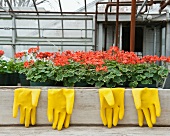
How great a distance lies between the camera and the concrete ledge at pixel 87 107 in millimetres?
1281

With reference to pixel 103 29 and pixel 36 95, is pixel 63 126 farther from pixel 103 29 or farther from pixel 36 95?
pixel 103 29

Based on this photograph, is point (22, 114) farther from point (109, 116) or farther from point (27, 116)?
point (109, 116)

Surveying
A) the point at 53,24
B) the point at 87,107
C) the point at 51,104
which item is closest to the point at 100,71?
the point at 87,107

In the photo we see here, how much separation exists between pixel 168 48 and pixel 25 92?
16.1 feet

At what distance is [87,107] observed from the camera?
1.29m

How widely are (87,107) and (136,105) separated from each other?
0.80ft

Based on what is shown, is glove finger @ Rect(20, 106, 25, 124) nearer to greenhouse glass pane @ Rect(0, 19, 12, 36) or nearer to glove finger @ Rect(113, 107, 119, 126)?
glove finger @ Rect(113, 107, 119, 126)

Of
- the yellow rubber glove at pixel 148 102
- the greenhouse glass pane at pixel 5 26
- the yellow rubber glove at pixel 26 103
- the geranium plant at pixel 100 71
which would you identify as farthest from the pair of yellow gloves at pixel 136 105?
the greenhouse glass pane at pixel 5 26

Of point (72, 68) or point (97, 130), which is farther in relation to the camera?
point (72, 68)

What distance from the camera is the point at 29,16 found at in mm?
6219

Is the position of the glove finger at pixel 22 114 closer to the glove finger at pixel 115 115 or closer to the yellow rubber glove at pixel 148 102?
the glove finger at pixel 115 115

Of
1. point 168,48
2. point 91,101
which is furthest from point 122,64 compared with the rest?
point 168,48

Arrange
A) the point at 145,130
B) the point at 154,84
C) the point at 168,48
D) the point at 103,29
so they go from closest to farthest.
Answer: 1. the point at 145,130
2. the point at 154,84
3. the point at 168,48
4. the point at 103,29

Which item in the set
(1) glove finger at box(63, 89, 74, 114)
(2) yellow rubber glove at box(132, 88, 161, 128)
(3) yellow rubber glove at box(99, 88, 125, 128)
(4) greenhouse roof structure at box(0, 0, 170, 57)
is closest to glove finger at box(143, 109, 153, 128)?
(2) yellow rubber glove at box(132, 88, 161, 128)
